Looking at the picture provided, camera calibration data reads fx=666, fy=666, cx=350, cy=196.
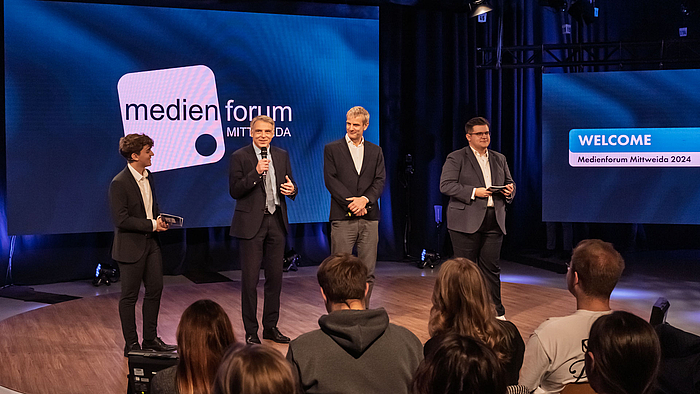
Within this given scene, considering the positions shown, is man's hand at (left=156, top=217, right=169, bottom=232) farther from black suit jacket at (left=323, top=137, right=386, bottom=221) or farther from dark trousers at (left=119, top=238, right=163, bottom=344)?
black suit jacket at (left=323, top=137, right=386, bottom=221)

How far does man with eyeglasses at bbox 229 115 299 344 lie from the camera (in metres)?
4.21

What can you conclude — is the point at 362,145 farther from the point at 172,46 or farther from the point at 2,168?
the point at 2,168

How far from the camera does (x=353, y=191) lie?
455 centimetres

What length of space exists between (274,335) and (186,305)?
158cm

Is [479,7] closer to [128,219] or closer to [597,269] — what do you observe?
[128,219]

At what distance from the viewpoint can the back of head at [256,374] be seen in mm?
1254

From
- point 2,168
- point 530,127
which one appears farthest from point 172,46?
point 530,127

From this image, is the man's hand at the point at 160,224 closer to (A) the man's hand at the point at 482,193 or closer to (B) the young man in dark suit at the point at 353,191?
(B) the young man in dark suit at the point at 353,191

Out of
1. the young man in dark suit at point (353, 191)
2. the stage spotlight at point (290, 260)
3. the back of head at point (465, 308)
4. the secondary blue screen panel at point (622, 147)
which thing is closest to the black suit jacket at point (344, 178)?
the young man in dark suit at point (353, 191)

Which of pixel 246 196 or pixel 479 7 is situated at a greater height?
pixel 479 7

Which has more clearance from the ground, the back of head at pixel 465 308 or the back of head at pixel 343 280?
the back of head at pixel 343 280

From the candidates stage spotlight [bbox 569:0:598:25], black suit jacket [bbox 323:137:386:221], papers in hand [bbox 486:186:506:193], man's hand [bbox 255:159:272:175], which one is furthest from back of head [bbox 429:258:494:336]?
stage spotlight [bbox 569:0:598:25]

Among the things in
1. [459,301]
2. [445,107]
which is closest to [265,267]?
[459,301]

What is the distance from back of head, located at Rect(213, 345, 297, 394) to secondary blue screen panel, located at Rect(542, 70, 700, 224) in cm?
653
